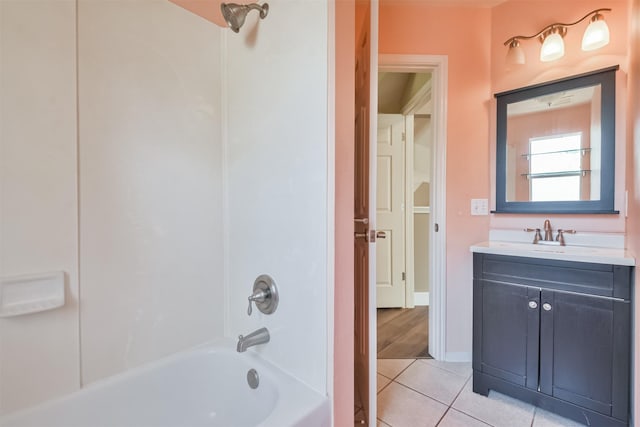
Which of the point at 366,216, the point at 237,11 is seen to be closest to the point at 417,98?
the point at 366,216

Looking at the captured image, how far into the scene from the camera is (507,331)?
1536 millimetres

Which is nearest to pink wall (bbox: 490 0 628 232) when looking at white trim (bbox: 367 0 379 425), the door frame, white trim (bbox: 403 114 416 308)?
the door frame

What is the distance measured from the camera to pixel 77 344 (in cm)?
98

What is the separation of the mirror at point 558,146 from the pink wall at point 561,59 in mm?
42

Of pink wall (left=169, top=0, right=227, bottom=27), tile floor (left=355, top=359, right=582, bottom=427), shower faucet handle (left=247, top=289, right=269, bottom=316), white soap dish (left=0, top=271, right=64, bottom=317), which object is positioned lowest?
tile floor (left=355, top=359, right=582, bottom=427)

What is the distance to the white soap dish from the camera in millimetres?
844

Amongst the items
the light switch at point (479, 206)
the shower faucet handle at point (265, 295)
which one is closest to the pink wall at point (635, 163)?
the light switch at point (479, 206)

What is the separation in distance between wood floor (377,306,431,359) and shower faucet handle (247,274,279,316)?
55.1 inches

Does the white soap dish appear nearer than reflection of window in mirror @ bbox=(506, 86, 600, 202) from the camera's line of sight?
Yes

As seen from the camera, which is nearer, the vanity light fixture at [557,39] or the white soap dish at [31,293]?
the white soap dish at [31,293]

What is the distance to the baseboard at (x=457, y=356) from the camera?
2016mm

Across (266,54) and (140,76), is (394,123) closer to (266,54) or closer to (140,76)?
(266,54)

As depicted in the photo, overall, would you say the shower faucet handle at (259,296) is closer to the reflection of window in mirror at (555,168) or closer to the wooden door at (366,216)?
the wooden door at (366,216)

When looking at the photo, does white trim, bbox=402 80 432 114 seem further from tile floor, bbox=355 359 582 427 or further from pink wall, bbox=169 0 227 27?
tile floor, bbox=355 359 582 427
